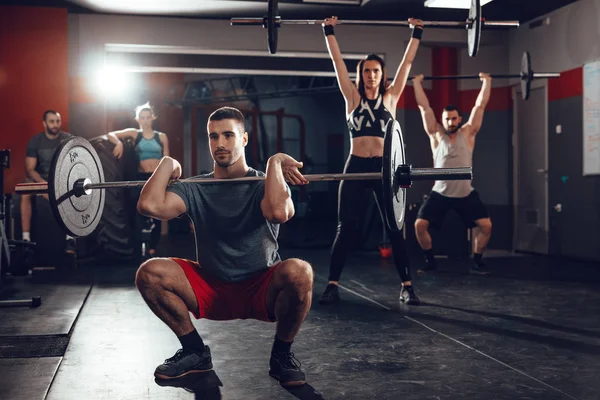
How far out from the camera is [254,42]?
22.0 feet

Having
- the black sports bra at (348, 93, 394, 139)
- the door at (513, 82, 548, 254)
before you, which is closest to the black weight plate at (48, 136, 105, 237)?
the black sports bra at (348, 93, 394, 139)

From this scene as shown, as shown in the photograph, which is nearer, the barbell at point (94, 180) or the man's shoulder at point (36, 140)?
the barbell at point (94, 180)

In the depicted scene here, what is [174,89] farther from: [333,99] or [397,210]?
[397,210]

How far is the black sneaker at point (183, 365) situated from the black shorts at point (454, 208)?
9.80 feet

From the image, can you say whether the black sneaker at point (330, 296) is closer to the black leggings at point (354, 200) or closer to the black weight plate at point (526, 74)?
the black leggings at point (354, 200)

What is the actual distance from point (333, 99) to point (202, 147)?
123 inches

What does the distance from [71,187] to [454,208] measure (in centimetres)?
320

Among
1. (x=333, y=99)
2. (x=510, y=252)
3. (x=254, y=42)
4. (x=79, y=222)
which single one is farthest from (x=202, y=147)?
(x=79, y=222)

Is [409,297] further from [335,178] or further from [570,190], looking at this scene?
[570,190]

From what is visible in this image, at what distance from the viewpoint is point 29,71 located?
6.23 metres

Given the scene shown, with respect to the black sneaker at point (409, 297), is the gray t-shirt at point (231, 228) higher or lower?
higher

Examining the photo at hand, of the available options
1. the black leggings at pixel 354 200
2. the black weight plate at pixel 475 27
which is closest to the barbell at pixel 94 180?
the black leggings at pixel 354 200

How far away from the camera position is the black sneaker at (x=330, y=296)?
3.74 m

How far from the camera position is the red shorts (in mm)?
2250
